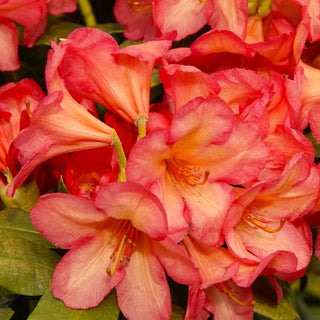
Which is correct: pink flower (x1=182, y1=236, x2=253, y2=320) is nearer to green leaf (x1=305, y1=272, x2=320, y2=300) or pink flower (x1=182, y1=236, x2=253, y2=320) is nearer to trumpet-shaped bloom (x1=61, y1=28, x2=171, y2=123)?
trumpet-shaped bloom (x1=61, y1=28, x2=171, y2=123)

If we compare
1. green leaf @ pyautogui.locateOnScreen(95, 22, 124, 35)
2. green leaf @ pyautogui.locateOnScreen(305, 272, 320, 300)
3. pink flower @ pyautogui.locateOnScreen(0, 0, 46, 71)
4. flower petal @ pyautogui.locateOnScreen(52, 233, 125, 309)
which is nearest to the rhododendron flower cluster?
flower petal @ pyautogui.locateOnScreen(52, 233, 125, 309)

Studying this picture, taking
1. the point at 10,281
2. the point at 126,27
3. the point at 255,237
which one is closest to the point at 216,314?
the point at 255,237

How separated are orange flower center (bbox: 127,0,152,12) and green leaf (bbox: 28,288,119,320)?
420 millimetres

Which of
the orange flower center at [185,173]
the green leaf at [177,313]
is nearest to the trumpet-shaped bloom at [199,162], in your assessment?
the orange flower center at [185,173]

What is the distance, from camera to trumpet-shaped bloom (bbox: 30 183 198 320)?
2.30ft

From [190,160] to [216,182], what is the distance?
35mm

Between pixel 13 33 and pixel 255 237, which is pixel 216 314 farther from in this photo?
pixel 13 33

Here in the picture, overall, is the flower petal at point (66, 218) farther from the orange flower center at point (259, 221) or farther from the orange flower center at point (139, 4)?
the orange flower center at point (139, 4)

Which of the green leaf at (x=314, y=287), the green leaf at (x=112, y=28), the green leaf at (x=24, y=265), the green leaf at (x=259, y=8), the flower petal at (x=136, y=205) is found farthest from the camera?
the green leaf at (x=314, y=287)

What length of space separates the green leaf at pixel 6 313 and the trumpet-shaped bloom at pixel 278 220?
0.25m

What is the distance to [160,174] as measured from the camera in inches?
29.2

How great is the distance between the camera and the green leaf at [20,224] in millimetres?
831

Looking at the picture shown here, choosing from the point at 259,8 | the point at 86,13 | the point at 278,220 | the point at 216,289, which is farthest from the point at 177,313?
the point at 86,13

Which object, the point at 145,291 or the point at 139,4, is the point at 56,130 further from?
the point at 139,4
